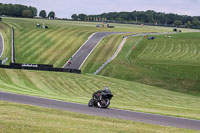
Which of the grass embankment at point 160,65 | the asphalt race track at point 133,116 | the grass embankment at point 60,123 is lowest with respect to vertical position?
the grass embankment at point 160,65

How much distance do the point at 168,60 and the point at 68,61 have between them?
23209 mm

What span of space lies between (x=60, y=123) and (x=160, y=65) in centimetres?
6800

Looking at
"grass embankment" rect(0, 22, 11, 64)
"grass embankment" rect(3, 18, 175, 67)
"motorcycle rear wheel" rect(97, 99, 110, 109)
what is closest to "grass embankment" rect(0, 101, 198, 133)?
"motorcycle rear wheel" rect(97, 99, 110, 109)

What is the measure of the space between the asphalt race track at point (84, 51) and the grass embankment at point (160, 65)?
2.60m

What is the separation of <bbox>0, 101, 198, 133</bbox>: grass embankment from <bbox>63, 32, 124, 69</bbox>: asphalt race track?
64.1 metres

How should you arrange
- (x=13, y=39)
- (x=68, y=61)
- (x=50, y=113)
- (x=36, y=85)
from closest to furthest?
(x=50, y=113) → (x=36, y=85) → (x=68, y=61) → (x=13, y=39)

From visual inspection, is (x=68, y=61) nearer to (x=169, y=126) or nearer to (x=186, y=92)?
(x=186, y=92)

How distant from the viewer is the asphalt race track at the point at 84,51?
90.0m

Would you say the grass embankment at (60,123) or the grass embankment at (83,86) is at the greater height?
the grass embankment at (60,123)

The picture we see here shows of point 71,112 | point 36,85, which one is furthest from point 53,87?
point 71,112

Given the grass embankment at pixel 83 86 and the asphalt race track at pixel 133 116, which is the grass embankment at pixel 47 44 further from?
the asphalt race track at pixel 133 116

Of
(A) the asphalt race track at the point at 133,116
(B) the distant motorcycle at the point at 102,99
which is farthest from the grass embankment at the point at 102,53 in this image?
(A) the asphalt race track at the point at 133,116

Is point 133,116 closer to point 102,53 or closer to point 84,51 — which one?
point 102,53

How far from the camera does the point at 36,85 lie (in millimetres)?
55344
